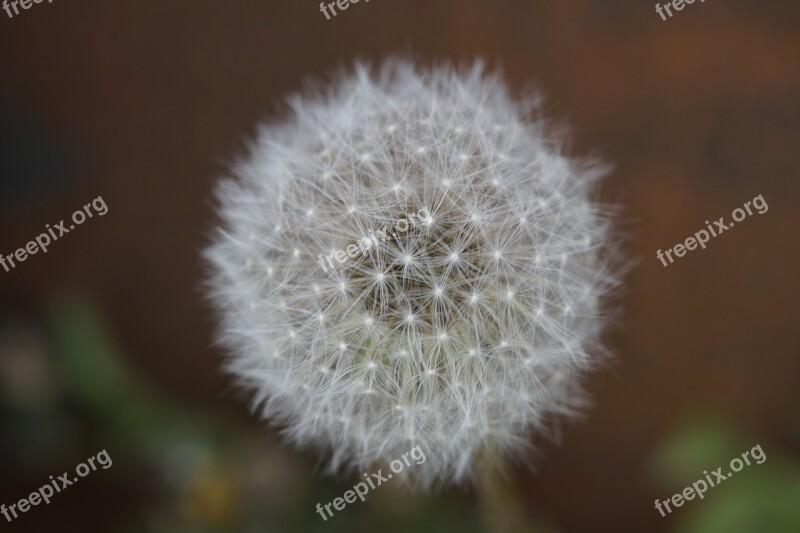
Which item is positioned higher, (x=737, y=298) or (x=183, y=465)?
(x=183, y=465)

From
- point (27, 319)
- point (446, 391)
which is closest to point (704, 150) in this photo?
point (446, 391)

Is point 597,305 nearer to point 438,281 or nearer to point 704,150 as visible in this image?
point 438,281
